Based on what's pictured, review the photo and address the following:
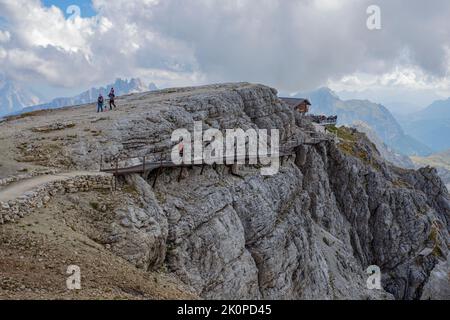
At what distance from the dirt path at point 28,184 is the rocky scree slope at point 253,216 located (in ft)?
13.6

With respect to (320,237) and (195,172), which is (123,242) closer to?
(195,172)

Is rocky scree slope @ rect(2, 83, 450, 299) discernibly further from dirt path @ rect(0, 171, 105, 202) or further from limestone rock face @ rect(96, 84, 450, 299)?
dirt path @ rect(0, 171, 105, 202)

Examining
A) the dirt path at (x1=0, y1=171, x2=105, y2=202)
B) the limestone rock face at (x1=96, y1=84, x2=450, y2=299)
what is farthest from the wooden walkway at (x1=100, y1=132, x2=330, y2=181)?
the dirt path at (x1=0, y1=171, x2=105, y2=202)

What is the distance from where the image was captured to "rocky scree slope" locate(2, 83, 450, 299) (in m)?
33.4

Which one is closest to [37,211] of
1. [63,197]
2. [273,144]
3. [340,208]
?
[63,197]

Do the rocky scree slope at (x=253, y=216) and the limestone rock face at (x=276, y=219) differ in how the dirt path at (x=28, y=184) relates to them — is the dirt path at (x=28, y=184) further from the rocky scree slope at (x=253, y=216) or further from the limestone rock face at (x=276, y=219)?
the limestone rock face at (x=276, y=219)

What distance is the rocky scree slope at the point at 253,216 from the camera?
3338 cm

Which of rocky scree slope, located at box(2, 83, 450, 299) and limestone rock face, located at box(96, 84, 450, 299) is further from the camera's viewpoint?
limestone rock face, located at box(96, 84, 450, 299)

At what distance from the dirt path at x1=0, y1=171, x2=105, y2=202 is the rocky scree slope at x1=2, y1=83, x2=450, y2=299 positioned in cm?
413

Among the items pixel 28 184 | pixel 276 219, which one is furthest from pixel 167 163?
pixel 276 219

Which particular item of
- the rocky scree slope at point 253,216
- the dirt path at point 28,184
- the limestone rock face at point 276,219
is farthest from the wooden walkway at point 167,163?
the dirt path at point 28,184

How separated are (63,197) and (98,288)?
1027 centimetres

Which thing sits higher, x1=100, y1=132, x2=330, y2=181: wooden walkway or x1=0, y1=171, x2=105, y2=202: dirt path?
x1=100, y1=132, x2=330, y2=181: wooden walkway

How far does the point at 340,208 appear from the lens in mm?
84188
